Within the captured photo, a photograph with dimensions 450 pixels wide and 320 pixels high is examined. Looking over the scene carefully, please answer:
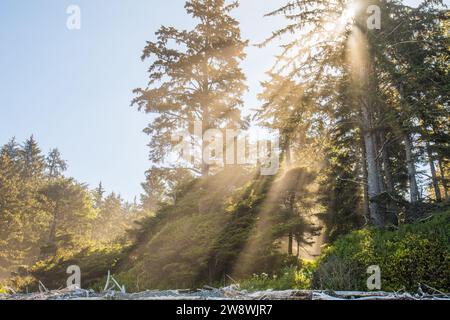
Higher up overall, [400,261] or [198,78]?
[198,78]

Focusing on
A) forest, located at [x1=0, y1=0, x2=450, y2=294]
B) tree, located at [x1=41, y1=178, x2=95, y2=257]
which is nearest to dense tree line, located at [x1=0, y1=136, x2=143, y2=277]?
tree, located at [x1=41, y1=178, x2=95, y2=257]

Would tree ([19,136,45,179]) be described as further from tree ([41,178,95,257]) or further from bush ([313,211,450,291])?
bush ([313,211,450,291])

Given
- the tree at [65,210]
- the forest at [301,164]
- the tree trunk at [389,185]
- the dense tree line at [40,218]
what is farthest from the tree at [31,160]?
the tree trunk at [389,185]

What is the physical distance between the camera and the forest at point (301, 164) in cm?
993

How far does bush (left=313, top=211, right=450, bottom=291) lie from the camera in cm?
724

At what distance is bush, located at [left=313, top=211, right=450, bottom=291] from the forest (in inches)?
1.2

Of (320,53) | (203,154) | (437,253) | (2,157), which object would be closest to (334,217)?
(203,154)

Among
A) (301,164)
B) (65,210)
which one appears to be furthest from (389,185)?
(65,210)

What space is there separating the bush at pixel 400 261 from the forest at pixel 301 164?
30 millimetres

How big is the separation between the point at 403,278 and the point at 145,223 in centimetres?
1445

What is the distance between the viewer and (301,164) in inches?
677

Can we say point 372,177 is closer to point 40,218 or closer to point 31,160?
point 40,218

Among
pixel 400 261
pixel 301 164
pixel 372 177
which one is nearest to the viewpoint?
pixel 400 261

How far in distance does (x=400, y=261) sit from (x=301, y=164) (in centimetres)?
980
